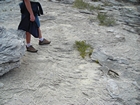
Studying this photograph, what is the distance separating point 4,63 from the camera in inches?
124

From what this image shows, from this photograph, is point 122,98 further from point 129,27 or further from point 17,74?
point 129,27

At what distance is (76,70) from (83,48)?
3.17ft

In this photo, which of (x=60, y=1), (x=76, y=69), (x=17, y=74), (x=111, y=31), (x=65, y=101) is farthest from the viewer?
(x=60, y=1)

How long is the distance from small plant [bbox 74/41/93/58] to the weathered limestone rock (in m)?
1.46

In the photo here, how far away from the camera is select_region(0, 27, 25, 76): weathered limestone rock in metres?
3.14

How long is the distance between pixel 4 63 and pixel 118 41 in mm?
3110

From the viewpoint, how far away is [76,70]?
147 inches

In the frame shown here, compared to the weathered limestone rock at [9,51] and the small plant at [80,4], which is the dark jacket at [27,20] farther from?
the small plant at [80,4]

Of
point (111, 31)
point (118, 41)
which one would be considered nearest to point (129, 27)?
point (111, 31)

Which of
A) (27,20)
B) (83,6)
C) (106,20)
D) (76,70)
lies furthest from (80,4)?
(76,70)

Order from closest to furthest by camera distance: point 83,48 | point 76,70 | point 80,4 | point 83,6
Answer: point 76,70 → point 83,48 → point 83,6 → point 80,4

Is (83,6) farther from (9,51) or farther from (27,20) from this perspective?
(9,51)

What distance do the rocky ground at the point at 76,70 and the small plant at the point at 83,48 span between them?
0.10 m

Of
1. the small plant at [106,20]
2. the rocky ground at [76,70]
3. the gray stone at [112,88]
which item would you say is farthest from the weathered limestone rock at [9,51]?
the small plant at [106,20]
